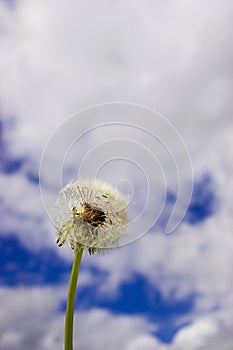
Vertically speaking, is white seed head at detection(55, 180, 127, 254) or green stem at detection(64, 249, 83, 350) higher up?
white seed head at detection(55, 180, 127, 254)

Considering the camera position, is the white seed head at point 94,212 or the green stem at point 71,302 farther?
the white seed head at point 94,212

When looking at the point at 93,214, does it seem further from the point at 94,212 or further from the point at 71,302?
the point at 71,302

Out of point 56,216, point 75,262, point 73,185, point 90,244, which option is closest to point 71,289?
point 75,262

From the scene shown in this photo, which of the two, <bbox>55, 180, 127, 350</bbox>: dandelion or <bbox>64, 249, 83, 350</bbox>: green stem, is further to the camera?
<bbox>55, 180, 127, 350</bbox>: dandelion

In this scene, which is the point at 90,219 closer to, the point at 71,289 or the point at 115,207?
the point at 115,207

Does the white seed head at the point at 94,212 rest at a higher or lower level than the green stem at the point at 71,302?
higher

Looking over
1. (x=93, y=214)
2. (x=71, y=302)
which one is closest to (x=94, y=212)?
(x=93, y=214)
